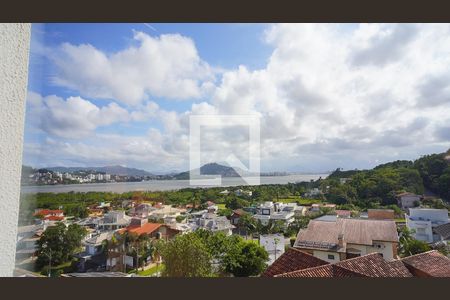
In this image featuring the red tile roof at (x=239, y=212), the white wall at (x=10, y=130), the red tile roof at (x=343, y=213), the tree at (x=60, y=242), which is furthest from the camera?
the red tile roof at (x=239, y=212)

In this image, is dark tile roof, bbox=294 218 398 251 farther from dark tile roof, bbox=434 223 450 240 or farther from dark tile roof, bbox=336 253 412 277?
dark tile roof, bbox=434 223 450 240

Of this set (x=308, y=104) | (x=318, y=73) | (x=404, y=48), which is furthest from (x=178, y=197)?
(x=404, y=48)

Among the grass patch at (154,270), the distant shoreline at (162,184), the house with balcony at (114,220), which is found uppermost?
the distant shoreline at (162,184)

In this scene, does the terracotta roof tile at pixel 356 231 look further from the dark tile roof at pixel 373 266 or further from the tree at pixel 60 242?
the tree at pixel 60 242

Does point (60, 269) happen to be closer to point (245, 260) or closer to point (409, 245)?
point (245, 260)

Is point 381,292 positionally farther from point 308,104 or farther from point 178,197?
point 178,197

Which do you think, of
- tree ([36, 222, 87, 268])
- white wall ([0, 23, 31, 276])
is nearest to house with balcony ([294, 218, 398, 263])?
tree ([36, 222, 87, 268])

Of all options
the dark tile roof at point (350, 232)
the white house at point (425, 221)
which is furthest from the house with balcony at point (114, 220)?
the white house at point (425, 221)
